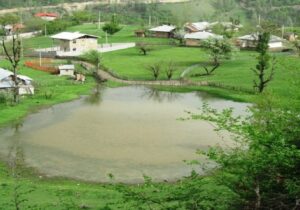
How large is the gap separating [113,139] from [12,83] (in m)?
20.3

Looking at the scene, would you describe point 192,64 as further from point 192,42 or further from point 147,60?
point 192,42

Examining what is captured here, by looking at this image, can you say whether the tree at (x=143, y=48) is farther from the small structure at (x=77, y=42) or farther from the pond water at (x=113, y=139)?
the pond water at (x=113, y=139)

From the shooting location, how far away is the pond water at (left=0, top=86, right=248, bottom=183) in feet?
109

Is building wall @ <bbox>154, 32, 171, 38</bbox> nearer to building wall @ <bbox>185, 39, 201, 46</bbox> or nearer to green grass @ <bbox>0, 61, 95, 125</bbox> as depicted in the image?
building wall @ <bbox>185, 39, 201, 46</bbox>

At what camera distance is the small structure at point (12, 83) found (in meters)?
53.8

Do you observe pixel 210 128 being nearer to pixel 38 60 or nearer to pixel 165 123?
pixel 165 123

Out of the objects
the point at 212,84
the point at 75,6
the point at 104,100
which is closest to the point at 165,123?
the point at 104,100

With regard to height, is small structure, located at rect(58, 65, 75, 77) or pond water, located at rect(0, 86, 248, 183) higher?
small structure, located at rect(58, 65, 75, 77)


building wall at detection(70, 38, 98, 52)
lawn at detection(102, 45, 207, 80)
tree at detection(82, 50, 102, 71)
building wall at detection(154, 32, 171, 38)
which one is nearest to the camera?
lawn at detection(102, 45, 207, 80)

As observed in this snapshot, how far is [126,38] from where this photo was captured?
4227 inches

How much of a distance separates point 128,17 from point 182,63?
10026 centimetres

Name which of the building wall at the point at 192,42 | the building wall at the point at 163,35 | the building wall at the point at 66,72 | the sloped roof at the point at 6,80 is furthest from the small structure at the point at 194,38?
the sloped roof at the point at 6,80

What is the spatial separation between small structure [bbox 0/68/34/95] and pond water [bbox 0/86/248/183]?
19.2 ft

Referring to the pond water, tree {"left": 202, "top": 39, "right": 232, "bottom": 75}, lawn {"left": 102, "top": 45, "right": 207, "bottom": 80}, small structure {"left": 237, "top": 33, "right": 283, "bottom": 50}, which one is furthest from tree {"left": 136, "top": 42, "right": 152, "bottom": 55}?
the pond water
